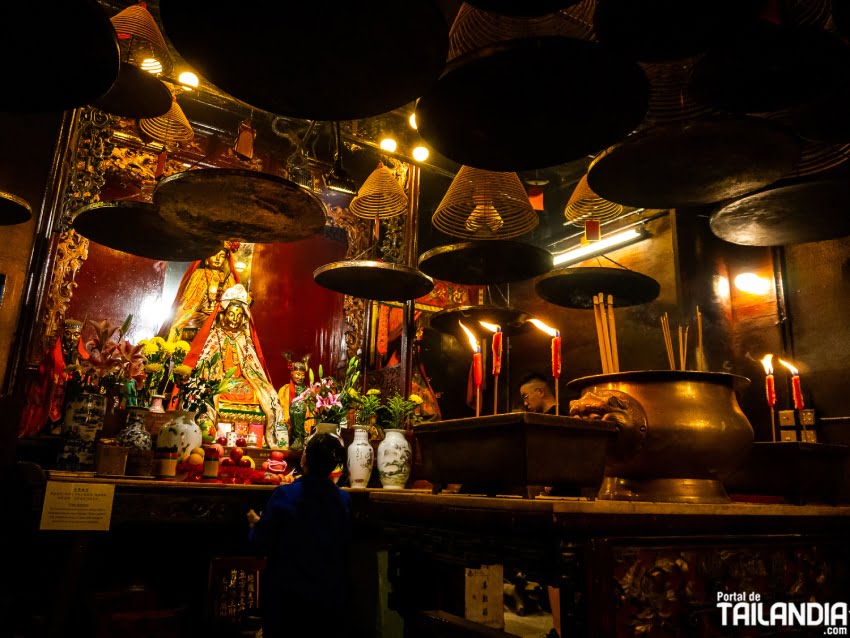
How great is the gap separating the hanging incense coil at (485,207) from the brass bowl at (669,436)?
1.48 metres

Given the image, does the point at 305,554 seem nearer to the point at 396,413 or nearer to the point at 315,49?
the point at 396,413

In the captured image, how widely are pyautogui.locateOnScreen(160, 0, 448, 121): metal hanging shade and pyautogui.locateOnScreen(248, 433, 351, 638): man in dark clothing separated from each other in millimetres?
1820

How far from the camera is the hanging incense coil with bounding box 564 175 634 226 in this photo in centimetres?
383

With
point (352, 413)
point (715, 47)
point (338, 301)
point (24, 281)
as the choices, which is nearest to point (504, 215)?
point (715, 47)

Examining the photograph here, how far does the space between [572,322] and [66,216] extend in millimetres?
4729

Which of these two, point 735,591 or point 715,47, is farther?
point 715,47

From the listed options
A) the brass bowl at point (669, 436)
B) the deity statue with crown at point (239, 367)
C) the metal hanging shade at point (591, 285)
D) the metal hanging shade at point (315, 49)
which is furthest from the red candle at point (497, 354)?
the deity statue with crown at point (239, 367)

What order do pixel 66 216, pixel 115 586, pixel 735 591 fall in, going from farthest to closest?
pixel 66 216
pixel 115 586
pixel 735 591

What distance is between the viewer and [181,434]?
3.66 m

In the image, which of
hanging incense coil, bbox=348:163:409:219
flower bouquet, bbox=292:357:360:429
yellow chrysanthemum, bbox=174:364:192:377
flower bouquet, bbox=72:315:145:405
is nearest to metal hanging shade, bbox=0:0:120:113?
flower bouquet, bbox=72:315:145:405

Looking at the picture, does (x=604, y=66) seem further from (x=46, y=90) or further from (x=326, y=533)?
(x=326, y=533)

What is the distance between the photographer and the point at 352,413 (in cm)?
507

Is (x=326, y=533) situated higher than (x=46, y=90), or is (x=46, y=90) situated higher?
(x=46, y=90)

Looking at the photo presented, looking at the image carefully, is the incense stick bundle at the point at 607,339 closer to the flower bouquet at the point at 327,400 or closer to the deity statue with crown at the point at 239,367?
the flower bouquet at the point at 327,400
